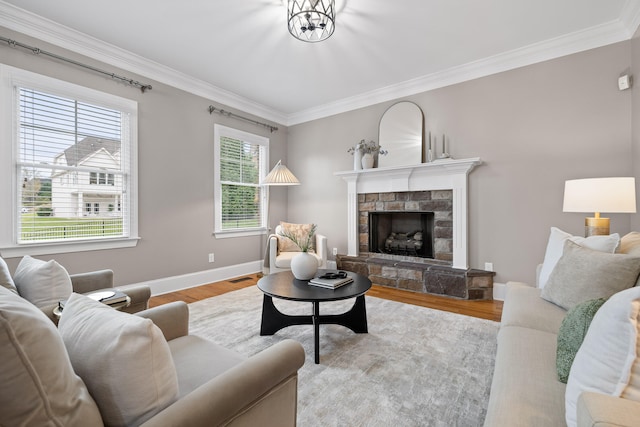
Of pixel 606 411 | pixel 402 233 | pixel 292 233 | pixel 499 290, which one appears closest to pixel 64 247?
pixel 292 233

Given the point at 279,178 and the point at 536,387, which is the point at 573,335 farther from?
the point at 279,178

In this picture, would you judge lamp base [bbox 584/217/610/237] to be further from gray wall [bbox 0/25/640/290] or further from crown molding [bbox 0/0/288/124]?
crown molding [bbox 0/0/288/124]

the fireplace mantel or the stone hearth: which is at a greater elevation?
the fireplace mantel

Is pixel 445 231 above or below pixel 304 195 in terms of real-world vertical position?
below

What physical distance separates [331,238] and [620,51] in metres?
3.85

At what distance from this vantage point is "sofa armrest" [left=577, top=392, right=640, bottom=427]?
0.63 metres

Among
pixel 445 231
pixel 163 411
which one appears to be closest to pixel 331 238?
pixel 445 231

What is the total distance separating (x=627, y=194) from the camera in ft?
7.29

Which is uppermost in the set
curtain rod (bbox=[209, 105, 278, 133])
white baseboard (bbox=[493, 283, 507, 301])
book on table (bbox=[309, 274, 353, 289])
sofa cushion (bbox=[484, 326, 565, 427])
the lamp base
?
curtain rod (bbox=[209, 105, 278, 133])

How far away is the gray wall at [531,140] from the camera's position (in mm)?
2875

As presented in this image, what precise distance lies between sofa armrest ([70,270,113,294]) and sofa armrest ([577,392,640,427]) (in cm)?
253

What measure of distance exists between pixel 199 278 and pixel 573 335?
3916 mm

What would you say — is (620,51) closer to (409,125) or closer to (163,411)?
(409,125)

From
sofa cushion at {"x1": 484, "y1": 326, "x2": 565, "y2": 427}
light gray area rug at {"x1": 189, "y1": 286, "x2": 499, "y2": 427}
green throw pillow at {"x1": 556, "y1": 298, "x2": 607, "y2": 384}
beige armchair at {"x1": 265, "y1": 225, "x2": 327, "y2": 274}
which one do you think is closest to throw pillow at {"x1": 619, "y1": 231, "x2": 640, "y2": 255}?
sofa cushion at {"x1": 484, "y1": 326, "x2": 565, "y2": 427}
